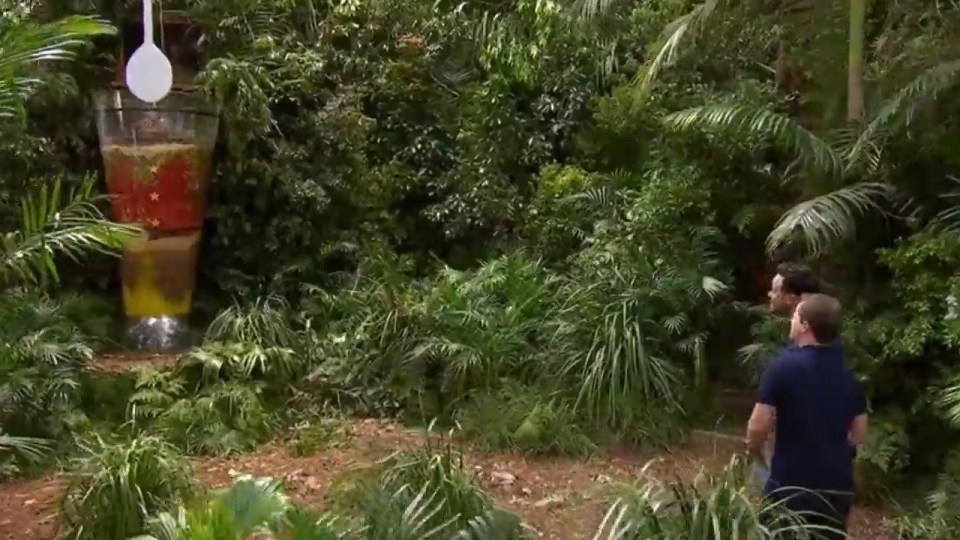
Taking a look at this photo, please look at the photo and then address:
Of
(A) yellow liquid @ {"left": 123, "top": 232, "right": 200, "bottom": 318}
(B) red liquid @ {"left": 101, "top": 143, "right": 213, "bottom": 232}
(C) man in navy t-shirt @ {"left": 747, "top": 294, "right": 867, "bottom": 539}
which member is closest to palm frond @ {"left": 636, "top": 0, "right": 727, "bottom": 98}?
(C) man in navy t-shirt @ {"left": 747, "top": 294, "right": 867, "bottom": 539}

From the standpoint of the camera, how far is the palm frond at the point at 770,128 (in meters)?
5.45

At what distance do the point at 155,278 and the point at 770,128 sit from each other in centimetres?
452

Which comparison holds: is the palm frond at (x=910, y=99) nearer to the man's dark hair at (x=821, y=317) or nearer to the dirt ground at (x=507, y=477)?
the dirt ground at (x=507, y=477)

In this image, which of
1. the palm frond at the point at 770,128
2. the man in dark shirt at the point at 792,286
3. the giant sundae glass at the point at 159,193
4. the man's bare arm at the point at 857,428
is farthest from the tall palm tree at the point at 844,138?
the giant sundae glass at the point at 159,193

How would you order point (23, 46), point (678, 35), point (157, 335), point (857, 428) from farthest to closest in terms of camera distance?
point (157, 335)
point (678, 35)
point (23, 46)
point (857, 428)

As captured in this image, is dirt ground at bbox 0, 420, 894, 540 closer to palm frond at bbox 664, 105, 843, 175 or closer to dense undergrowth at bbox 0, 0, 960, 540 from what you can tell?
dense undergrowth at bbox 0, 0, 960, 540

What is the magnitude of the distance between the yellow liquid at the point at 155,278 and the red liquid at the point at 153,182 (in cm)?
17

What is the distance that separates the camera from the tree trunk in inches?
220

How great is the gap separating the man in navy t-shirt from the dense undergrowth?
0.62 feet

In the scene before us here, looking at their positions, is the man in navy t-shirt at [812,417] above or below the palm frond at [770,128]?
below

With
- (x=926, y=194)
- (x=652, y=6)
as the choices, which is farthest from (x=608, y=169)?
(x=926, y=194)

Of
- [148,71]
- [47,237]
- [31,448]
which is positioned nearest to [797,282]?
[47,237]

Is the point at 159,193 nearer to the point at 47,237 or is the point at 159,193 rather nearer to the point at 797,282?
the point at 47,237

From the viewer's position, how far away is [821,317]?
3299 millimetres
